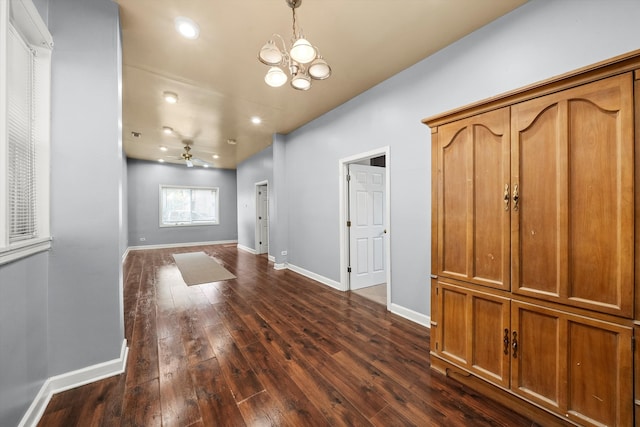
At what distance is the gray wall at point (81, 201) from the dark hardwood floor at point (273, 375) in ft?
1.20

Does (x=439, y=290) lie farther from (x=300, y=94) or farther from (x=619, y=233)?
(x=300, y=94)

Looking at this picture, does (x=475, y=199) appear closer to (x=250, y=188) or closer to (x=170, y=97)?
(x=170, y=97)

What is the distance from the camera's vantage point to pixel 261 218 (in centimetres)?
717

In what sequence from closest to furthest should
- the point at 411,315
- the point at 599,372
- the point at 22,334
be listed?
the point at 599,372
the point at 22,334
the point at 411,315

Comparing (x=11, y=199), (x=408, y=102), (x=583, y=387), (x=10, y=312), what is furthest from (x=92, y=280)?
(x=408, y=102)

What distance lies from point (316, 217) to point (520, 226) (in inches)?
126

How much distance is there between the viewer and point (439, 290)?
1.88 metres

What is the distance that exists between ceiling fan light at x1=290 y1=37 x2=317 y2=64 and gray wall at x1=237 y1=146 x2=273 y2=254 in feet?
15.2

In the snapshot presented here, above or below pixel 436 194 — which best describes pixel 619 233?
below

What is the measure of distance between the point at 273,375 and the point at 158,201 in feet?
27.0

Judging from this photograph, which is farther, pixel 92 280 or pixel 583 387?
pixel 92 280

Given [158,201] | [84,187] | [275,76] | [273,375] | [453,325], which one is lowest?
[273,375]

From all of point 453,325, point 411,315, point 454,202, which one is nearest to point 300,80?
point 454,202

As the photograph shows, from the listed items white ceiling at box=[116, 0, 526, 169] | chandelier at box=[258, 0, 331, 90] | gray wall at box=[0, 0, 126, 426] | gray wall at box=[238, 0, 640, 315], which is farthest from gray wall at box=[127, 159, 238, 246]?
chandelier at box=[258, 0, 331, 90]
